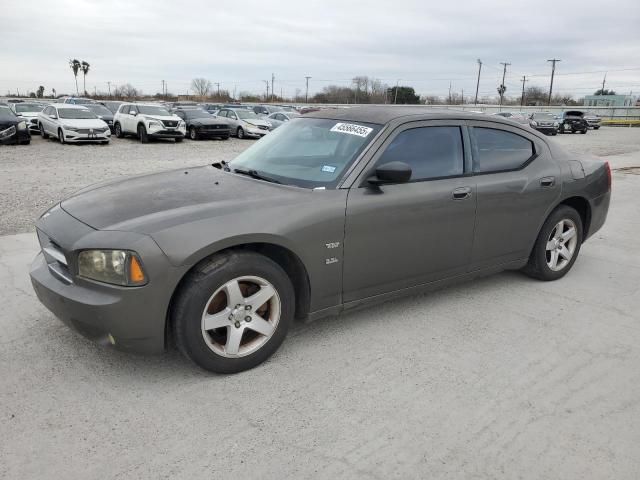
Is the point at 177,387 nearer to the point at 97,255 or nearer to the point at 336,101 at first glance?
the point at 97,255

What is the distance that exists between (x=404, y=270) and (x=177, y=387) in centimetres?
174

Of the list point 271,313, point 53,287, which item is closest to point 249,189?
point 271,313

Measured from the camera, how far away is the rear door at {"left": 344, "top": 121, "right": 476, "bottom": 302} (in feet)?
11.3

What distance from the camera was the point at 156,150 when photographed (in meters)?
17.7

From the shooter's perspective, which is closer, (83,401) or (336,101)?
(83,401)

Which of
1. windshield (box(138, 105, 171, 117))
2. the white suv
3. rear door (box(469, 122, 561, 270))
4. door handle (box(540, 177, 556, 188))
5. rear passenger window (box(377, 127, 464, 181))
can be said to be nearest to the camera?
rear passenger window (box(377, 127, 464, 181))

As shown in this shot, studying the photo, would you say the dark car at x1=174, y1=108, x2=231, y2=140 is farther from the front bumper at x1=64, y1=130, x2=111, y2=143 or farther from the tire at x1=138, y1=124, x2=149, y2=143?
the front bumper at x1=64, y1=130, x2=111, y2=143

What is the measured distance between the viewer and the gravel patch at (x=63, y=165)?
767cm

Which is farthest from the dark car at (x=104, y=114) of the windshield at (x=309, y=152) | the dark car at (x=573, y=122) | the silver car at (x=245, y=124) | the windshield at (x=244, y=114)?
the dark car at (x=573, y=122)

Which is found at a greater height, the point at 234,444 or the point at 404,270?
the point at 404,270

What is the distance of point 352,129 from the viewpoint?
3.79m

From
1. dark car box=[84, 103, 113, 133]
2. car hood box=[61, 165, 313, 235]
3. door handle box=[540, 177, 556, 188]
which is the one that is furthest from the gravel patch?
door handle box=[540, 177, 556, 188]

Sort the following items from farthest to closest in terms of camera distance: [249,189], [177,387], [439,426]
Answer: [249,189] → [177,387] → [439,426]

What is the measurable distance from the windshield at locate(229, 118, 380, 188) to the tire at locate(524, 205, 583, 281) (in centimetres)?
205
